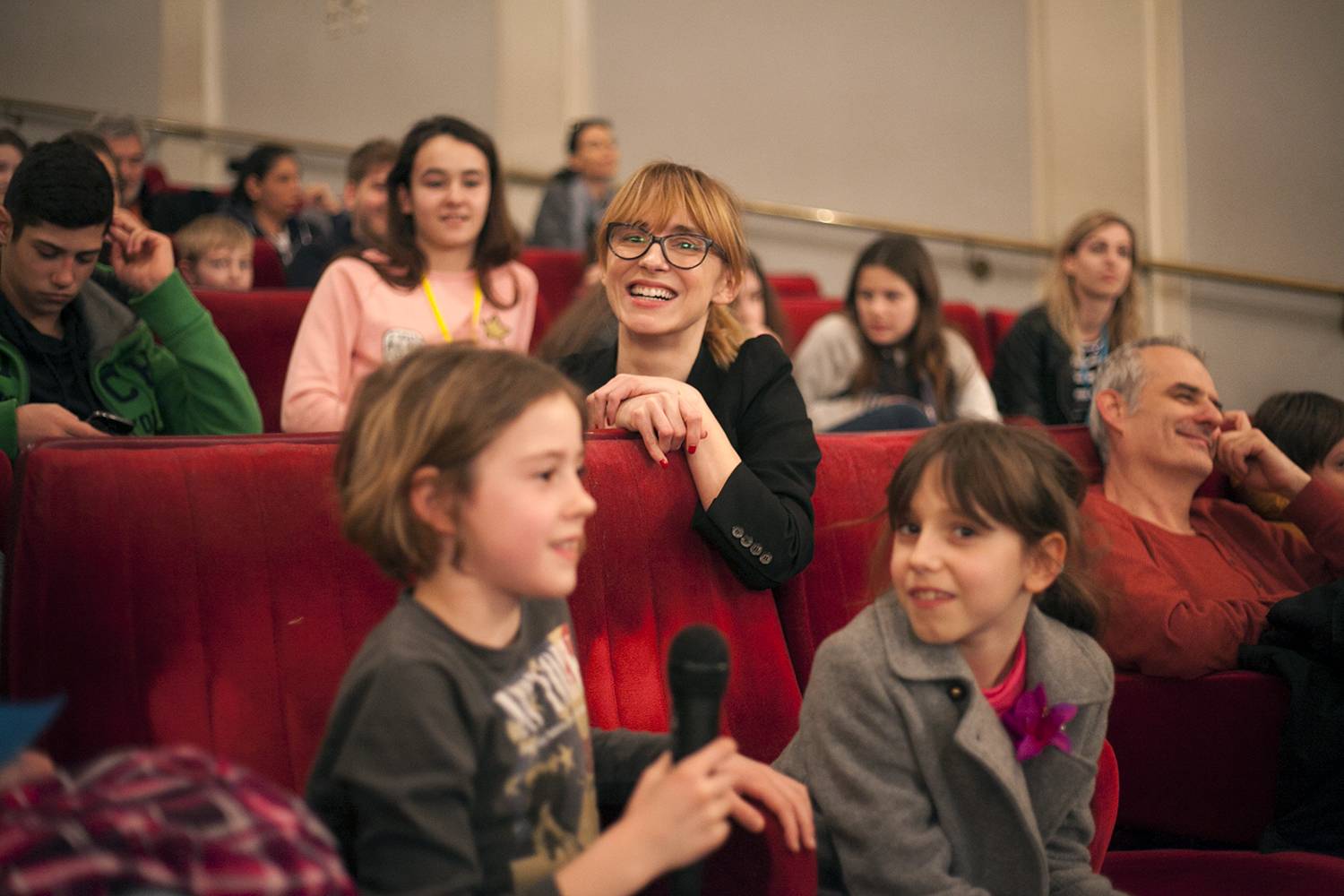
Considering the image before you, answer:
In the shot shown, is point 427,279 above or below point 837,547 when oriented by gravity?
above

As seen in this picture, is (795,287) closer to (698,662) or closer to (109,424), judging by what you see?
(109,424)

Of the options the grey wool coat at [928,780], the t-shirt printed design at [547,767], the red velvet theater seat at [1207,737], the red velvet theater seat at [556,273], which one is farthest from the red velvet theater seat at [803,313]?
the t-shirt printed design at [547,767]

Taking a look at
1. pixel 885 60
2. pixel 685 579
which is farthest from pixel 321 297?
pixel 885 60

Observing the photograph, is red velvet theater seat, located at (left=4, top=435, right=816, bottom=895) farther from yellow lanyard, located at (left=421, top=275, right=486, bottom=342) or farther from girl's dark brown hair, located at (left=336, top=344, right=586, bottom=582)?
yellow lanyard, located at (left=421, top=275, right=486, bottom=342)

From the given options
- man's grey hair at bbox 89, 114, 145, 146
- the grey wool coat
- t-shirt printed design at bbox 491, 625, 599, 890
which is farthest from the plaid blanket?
man's grey hair at bbox 89, 114, 145, 146

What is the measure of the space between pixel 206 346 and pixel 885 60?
13.3 feet

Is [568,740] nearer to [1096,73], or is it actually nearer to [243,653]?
[243,653]

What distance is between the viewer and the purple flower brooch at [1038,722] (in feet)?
4.63

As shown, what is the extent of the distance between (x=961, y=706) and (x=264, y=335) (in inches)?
76.8

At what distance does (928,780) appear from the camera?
1382 millimetres

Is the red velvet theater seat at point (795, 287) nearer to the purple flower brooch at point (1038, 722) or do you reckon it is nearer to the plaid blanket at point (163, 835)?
the purple flower brooch at point (1038, 722)

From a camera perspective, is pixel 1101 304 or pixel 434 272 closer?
pixel 434 272

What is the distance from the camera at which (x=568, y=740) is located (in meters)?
1.21

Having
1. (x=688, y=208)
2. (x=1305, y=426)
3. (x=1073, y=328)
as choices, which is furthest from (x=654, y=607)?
(x=1073, y=328)
